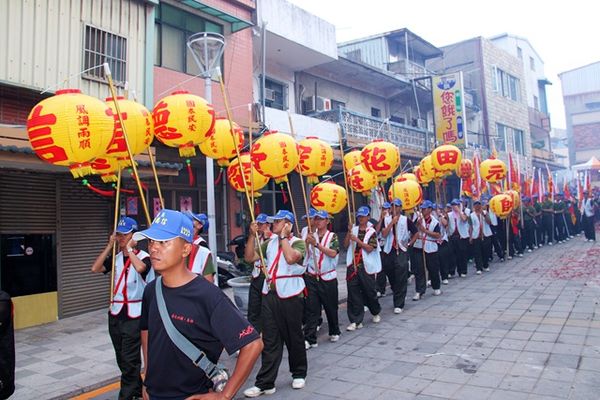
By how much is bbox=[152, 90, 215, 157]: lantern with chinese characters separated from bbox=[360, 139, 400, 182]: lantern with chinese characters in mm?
3227

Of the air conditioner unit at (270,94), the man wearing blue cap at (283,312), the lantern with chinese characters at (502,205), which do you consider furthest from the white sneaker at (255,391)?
the air conditioner unit at (270,94)

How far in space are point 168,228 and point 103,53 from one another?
8.13m

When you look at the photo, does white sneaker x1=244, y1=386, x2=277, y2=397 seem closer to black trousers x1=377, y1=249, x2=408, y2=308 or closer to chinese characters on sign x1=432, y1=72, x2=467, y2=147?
black trousers x1=377, y1=249, x2=408, y2=308

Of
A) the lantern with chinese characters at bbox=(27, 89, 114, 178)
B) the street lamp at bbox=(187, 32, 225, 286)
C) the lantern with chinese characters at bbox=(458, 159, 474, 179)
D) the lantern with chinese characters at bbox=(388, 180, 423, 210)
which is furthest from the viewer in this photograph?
the lantern with chinese characters at bbox=(458, 159, 474, 179)

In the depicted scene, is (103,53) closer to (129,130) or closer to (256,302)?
(129,130)

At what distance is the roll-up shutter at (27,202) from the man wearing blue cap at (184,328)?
7.32 metres

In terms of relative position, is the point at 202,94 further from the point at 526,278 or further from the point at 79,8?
the point at 526,278

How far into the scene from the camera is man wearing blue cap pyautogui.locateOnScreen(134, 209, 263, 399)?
223 cm

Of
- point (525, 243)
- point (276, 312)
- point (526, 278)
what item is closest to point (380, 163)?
point (276, 312)

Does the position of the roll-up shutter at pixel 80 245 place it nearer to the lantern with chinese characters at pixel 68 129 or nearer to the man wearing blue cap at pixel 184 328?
the lantern with chinese characters at pixel 68 129

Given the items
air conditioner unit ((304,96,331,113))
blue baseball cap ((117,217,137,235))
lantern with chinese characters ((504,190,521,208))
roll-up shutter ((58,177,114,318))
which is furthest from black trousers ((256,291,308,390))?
air conditioner unit ((304,96,331,113))

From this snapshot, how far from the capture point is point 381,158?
7621mm

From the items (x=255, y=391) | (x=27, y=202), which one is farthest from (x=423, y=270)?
(x=27, y=202)

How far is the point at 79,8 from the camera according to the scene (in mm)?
8727
